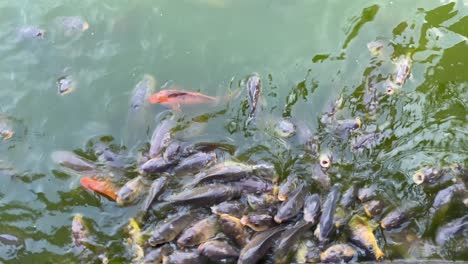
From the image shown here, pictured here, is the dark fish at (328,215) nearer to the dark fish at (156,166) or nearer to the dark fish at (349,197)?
the dark fish at (349,197)

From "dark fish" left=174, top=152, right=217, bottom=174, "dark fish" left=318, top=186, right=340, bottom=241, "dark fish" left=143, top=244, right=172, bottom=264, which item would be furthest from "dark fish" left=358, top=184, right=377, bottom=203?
"dark fish" left=143, top=244, right=172, bottom=264

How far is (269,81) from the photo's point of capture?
6742mm

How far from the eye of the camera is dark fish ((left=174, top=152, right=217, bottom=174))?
6.00m

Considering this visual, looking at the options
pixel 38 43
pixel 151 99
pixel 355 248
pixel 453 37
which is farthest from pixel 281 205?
pixel 38 43

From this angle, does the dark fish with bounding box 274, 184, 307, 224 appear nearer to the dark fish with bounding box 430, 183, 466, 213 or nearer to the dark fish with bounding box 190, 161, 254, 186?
the dark fish with bounding box 190, 161, 254, 186

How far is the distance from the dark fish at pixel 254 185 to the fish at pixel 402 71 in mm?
2196

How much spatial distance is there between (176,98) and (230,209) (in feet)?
5.64

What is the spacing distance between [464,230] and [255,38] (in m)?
3.71

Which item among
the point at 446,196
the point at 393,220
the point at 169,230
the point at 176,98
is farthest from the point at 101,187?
the point at 446,196

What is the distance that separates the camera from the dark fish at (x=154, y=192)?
5867 millimetres

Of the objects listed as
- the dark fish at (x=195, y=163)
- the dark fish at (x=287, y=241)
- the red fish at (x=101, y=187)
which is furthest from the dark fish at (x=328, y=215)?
the red fish at (x=101, y=187)

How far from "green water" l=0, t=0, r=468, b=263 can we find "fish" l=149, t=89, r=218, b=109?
131 millimetres

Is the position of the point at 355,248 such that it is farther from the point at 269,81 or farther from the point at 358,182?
the point at 269,81

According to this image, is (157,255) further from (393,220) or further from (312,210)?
(393,220)
